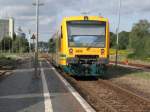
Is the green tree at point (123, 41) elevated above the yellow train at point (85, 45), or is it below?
above

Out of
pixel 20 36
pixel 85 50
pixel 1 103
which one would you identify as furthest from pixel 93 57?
pixel 20 36

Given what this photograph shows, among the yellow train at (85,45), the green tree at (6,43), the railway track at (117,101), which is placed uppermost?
the green tree at (6,43)

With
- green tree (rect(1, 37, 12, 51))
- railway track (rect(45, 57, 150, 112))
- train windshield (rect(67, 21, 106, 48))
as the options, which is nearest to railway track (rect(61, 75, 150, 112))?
railway track (rect(45, 57, 150, 112))

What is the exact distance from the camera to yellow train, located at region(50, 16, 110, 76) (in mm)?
29062

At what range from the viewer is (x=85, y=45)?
29.2 meters

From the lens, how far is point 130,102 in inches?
691

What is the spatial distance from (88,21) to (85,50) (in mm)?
1884

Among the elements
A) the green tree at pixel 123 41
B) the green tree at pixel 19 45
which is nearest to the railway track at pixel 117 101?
the green tree at pixel 19 45

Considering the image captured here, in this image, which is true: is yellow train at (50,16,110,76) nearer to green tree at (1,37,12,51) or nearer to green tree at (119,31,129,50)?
green tree at (1,37,12,51)

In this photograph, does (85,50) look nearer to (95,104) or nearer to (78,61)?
(78,61)

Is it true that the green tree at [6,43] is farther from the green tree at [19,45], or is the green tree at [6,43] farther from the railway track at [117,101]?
the railway track at [117,101]

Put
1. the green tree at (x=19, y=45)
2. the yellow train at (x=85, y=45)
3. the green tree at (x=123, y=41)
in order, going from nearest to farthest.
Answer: the yellow train at (x=85, y=45)
the green tree at (x=19, y=45)
the green tree at (x=123, y=41)

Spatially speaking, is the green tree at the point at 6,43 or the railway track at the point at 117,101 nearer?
the railway track at the point at 117,101

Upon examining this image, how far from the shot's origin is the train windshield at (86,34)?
29.3 meters
